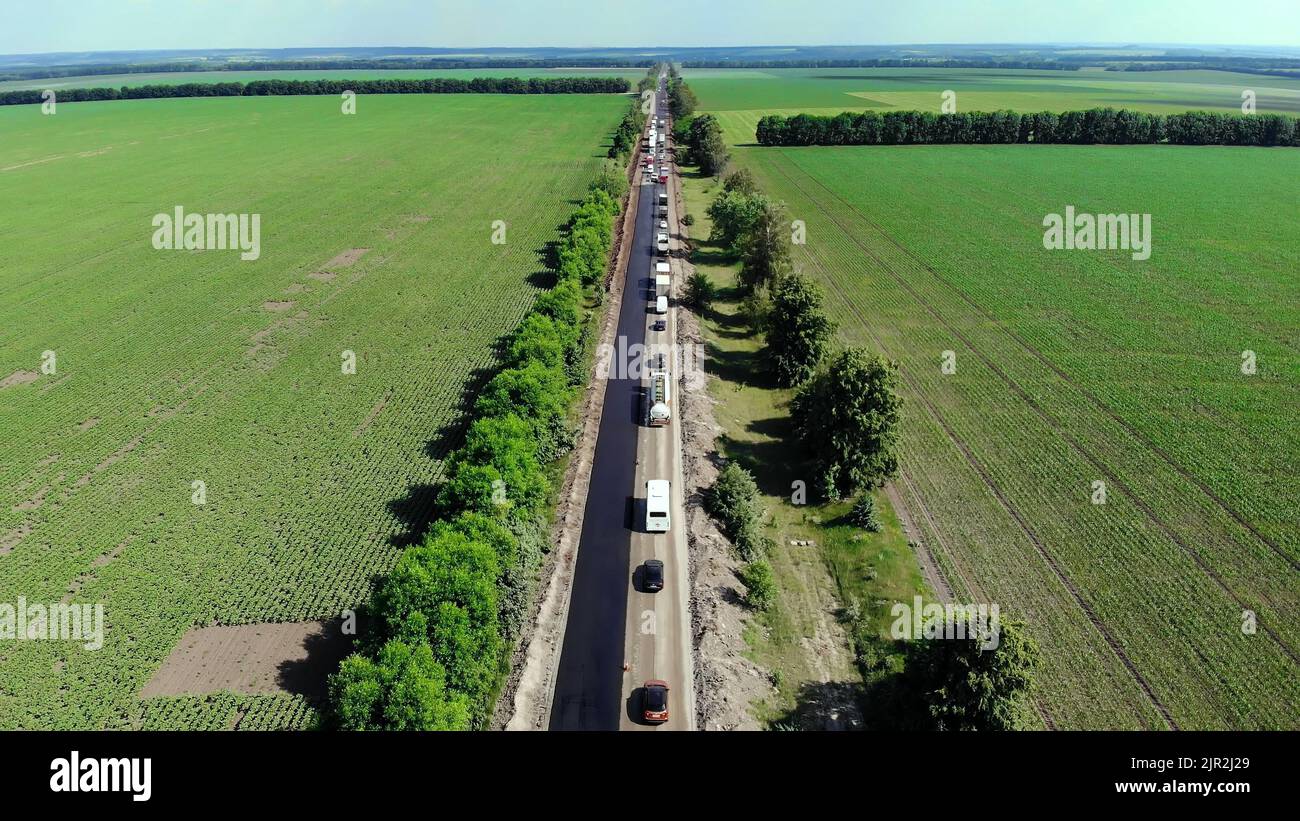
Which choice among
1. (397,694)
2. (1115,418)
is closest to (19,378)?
(397,694)

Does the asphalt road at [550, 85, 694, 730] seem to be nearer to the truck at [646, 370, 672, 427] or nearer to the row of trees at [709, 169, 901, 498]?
the truck at [646, 370, 672, 427]

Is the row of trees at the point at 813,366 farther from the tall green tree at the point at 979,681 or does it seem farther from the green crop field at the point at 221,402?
the green crop field at the point at 221,402

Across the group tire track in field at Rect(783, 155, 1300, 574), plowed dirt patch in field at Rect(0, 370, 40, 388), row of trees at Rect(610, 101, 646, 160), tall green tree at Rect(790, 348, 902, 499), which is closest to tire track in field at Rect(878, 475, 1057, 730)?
tall green tree at Rect(790, 348, 902, 499)

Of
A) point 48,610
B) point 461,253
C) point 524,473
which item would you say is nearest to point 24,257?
point 461,253

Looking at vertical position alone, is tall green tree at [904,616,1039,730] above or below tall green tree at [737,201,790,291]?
below

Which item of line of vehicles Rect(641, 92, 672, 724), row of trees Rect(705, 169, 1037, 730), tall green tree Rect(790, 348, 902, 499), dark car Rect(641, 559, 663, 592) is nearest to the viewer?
row of trees Rect(705, 169, 1037, 730)

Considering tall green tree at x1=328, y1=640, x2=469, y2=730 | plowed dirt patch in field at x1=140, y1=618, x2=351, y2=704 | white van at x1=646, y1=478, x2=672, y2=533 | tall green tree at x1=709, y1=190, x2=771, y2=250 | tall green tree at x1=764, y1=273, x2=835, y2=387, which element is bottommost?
plowed dirt patch in field at x1=140, y1=618, x2=351, y2=704
